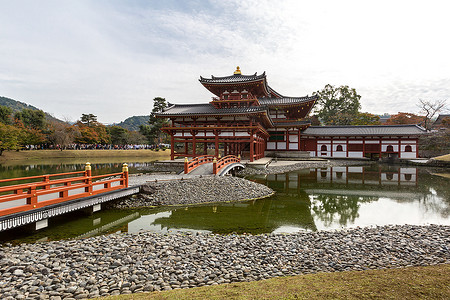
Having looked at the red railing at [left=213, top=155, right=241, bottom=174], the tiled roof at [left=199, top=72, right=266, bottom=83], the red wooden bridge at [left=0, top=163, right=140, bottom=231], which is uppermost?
the tiled roof at [left=199, top=72, right=266, bottom=83]

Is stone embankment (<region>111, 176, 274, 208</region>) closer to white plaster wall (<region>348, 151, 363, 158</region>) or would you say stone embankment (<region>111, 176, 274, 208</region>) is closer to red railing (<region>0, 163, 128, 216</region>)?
red railing (<region>0, 163, 128, 216</region>)

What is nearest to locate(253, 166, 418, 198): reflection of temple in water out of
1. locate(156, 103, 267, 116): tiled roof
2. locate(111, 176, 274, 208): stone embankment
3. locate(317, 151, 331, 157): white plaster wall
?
locate(111, 176, 274, 208): stone embankment

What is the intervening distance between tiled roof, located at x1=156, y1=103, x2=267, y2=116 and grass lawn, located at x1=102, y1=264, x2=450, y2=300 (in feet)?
62.6

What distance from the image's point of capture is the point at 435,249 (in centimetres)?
598

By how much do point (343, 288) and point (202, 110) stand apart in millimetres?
24002

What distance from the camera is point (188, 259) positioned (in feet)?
18.3

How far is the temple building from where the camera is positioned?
2458cm

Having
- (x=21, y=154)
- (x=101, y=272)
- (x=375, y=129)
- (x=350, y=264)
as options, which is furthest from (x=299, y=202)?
(x=21, y=154)

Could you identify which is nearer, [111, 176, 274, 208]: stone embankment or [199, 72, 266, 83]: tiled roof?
[111, 176, 274, 208]: stone embankment

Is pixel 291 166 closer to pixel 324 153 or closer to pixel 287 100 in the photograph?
pixel 287 100

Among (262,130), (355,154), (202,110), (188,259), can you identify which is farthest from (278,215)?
(355,154)

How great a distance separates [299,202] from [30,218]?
11.2 meters

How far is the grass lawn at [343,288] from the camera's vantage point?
333 centimetres

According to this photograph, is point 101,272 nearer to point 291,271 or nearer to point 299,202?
point 291,271
